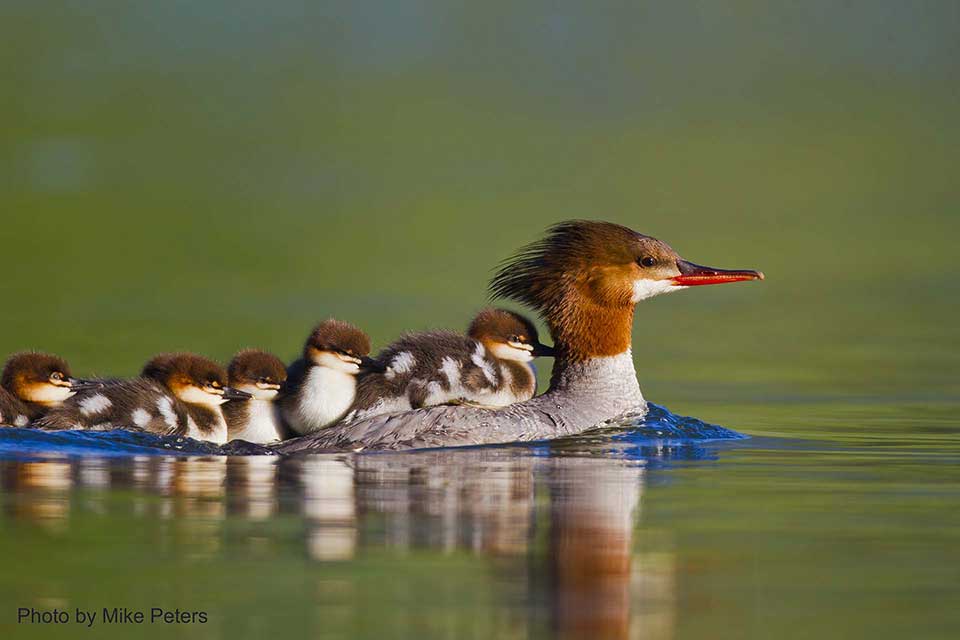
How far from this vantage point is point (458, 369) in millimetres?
10398

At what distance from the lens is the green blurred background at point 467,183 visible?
16.3 metres

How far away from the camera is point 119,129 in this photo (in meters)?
30.1

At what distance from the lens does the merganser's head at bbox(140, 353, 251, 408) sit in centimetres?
1014

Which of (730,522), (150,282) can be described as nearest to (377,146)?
(150,282)

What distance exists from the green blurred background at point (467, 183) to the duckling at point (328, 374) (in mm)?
2564

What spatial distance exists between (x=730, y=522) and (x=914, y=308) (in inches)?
463

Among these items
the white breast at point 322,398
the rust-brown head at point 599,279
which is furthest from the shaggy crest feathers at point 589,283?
the white breast at point 322,398

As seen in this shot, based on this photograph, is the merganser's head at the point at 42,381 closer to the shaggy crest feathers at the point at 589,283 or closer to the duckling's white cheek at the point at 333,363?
the duckling's white cheek at the point at 333,363

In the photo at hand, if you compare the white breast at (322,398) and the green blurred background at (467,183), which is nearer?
the white breast at (322,398)

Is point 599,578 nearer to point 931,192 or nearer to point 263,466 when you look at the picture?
point 263,466

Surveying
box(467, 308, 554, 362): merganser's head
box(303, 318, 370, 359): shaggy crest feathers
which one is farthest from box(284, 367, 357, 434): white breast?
box(467, 308, 554, 362): merganser's head

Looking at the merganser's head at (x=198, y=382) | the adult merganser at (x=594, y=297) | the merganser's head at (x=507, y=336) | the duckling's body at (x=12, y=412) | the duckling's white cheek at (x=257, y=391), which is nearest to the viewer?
the duckling's body at (x=12, y=412)

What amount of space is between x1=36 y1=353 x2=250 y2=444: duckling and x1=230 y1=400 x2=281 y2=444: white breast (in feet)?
0.42

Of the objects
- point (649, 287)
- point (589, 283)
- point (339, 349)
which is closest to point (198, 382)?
point (339, 349)
